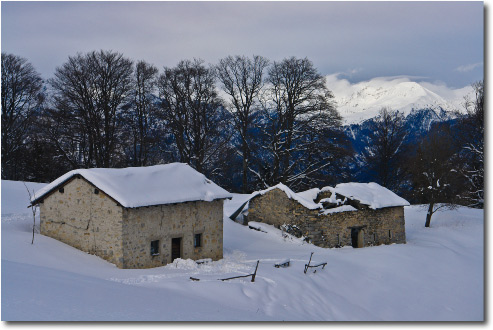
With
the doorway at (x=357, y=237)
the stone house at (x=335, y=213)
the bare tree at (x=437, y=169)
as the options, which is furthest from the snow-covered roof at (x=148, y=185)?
the bare tree at (x=437, y=169)

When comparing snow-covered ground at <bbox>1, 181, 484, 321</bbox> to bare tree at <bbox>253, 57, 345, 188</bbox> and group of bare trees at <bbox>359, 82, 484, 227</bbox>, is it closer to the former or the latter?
group of bare trees at <bbox>359, 82, 484, 227</bbox>

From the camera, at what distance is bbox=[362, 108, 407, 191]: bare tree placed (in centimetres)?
3775

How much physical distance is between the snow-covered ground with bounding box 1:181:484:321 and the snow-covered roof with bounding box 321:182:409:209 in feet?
6.96

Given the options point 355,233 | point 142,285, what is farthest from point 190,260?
point 355,233

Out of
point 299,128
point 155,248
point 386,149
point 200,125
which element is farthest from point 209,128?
point 155,248

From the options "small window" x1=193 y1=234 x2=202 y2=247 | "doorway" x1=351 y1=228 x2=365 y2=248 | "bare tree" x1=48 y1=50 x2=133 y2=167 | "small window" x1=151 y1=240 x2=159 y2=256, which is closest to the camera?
"small window" x1=151 y1=240 x2=159 y2=256

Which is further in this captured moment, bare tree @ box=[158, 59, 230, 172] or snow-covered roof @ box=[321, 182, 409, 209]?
bare tree @ box=[158, 59, 230, 172]

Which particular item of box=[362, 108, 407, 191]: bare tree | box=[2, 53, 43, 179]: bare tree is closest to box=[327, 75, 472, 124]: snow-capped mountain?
box=[362, 108, 407, 191]: bare tree

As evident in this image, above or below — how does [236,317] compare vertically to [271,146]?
below

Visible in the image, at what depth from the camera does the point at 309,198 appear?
25.4 m

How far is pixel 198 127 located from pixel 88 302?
22767mm

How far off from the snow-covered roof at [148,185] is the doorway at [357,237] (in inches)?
319

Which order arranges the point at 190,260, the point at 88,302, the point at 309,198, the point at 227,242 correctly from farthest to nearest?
1. the point at 309,198
2. the point at 227,242
3. the point at 190,260
4. the point at 88,302

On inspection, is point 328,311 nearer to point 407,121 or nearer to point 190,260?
point 190,260
